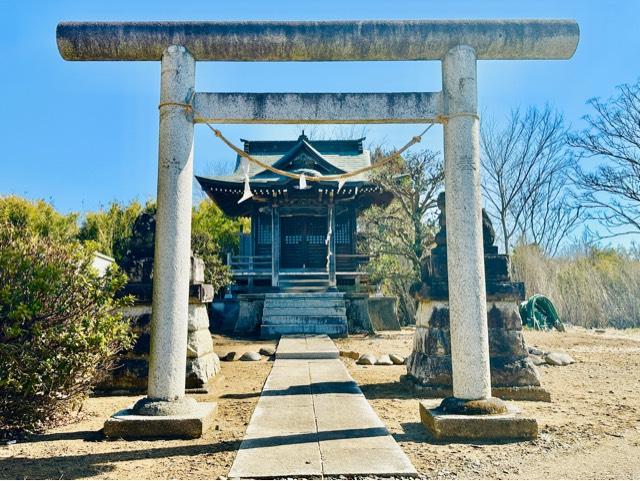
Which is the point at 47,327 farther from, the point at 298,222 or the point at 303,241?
the point at 298,222

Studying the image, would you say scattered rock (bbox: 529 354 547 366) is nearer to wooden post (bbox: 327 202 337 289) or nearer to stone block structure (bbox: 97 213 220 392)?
stone block structure (bbox: 97 213 220 392)

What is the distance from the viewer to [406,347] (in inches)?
443

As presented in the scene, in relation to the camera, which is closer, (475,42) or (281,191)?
(475,42)

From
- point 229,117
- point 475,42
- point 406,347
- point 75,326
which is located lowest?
point 406,347

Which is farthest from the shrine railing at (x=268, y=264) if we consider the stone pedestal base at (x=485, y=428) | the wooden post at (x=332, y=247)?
the stone pedestal base at (x=485, y=428)

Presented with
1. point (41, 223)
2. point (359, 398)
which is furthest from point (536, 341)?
point (41, 223)

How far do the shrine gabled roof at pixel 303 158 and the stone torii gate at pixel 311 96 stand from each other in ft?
39.2

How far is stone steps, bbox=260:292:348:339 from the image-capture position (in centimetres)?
1366

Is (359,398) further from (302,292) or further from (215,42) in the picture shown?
(302,292)

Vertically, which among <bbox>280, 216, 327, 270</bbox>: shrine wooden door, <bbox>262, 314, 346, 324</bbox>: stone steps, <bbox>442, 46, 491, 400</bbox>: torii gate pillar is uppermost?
<bbox>280, 216, 327, 270</bbox>: shrine wooden door

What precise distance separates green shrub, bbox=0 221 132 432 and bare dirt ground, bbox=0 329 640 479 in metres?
0.31

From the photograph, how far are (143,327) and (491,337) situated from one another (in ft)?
14.9

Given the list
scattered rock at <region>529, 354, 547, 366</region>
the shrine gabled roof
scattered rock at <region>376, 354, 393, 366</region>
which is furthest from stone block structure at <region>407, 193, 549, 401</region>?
the shrine gabled roof

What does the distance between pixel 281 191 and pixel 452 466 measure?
554 inches
